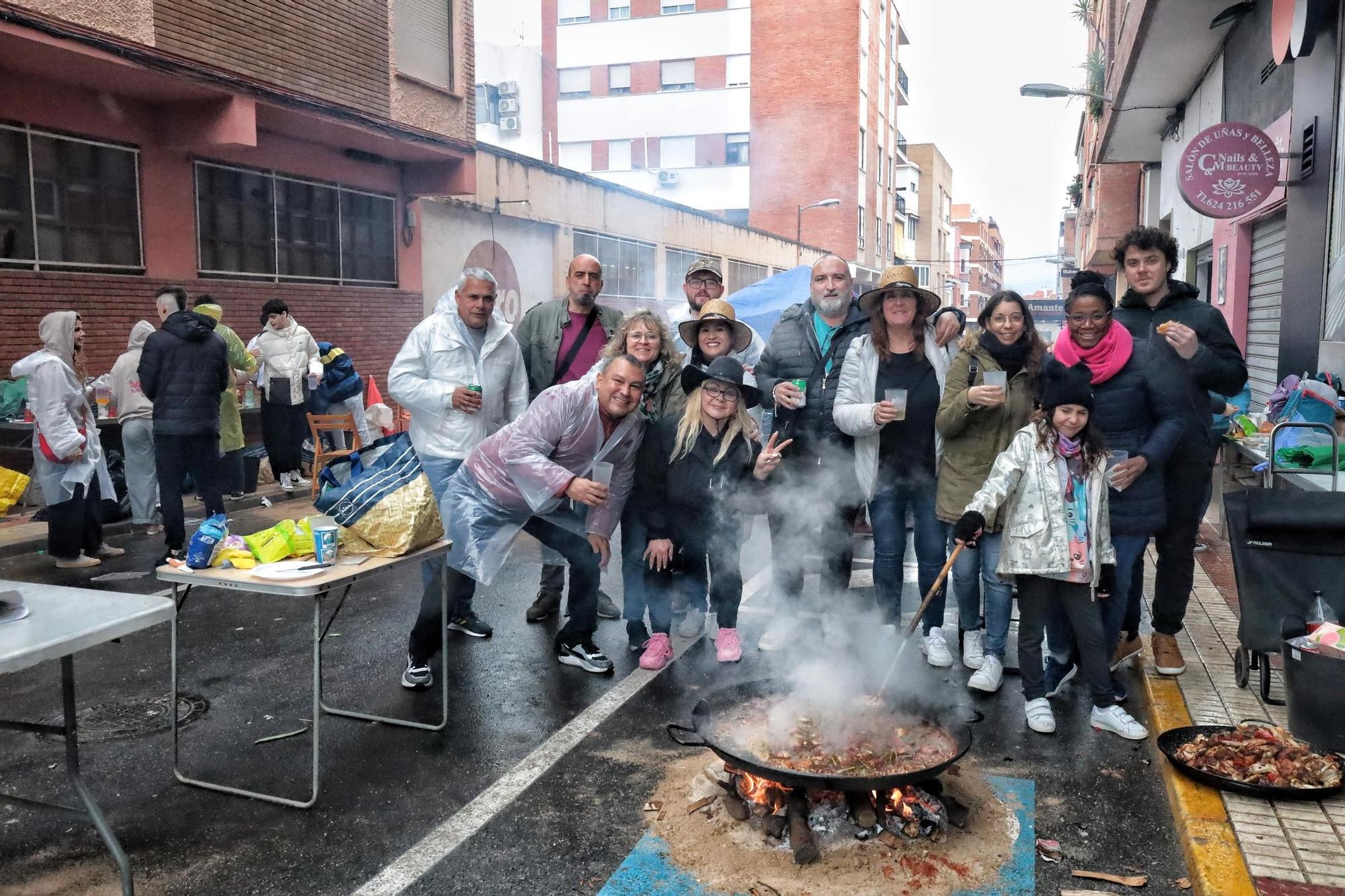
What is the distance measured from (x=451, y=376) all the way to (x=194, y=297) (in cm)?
815

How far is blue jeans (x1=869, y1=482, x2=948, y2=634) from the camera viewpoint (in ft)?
17.4

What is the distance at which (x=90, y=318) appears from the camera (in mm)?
11164

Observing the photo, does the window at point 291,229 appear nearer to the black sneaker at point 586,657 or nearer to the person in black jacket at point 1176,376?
the black sneaker at point 586,657

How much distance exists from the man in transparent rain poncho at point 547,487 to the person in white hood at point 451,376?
1.91 feet

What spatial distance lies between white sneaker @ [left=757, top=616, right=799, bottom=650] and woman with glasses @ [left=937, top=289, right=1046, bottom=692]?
3.48 feet

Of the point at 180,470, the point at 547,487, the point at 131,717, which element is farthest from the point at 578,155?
the point at 131,717

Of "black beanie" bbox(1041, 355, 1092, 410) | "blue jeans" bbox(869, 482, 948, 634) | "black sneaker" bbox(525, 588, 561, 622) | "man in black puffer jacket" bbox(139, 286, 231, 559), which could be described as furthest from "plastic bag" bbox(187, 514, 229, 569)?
"man in black puffer jacket" bbox(139, 286, 231, 559)

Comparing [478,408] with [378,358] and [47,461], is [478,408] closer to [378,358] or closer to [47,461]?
[47,461]

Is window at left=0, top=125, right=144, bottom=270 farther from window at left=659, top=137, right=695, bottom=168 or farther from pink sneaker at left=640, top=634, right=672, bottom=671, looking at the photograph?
window at left=659, top=137, right=695, bottom=168

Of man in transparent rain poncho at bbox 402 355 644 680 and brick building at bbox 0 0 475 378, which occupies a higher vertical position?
brick building at bbox 0 0 475 378

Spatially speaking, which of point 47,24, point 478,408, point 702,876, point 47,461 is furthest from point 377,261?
point 702,876

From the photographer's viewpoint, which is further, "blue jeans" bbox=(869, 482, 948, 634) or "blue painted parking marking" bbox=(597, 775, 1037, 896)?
"blue jeans" bbox=(869, 482, 948, 634)

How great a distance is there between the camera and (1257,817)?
352cm

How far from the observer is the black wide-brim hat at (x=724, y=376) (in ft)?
17.0
